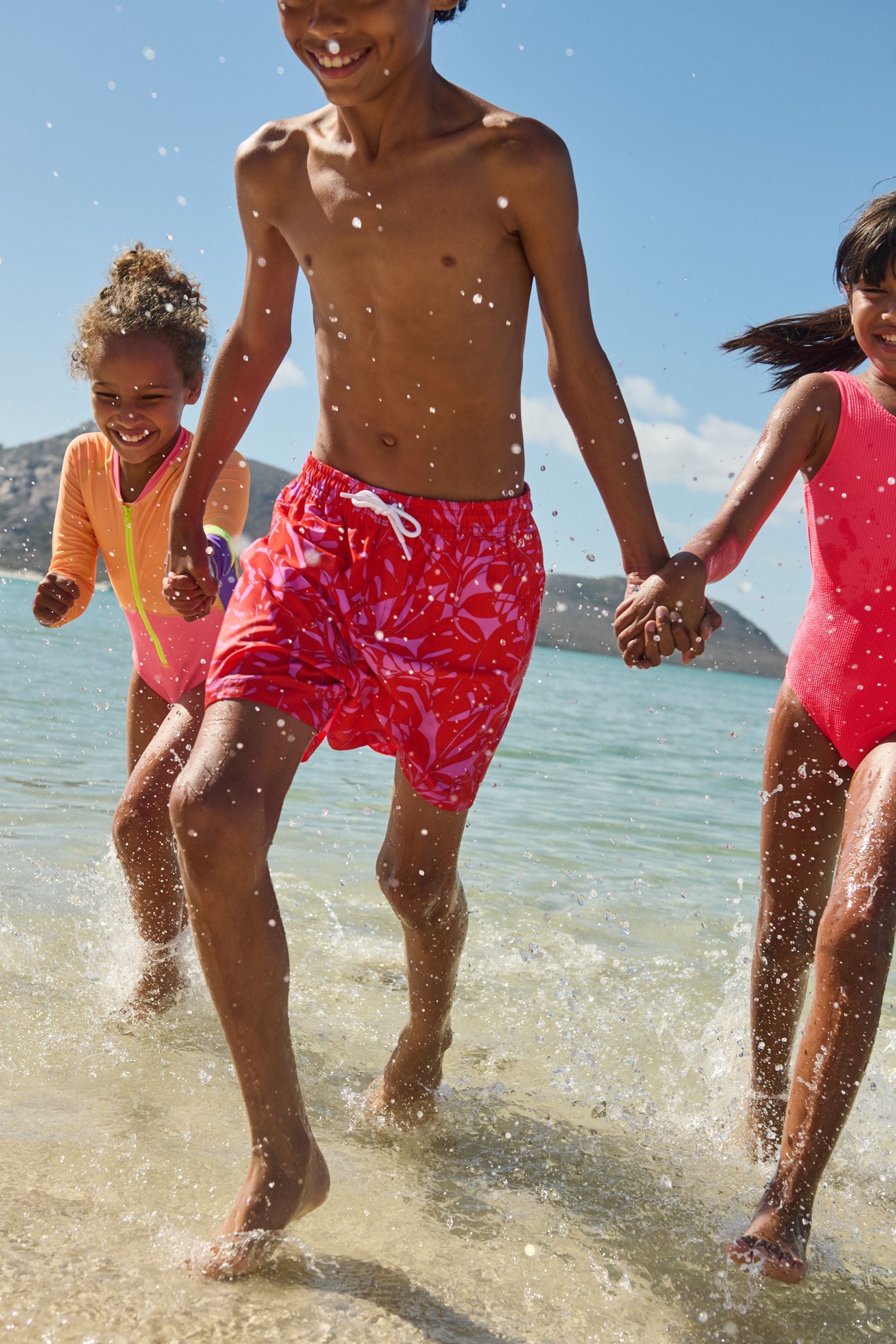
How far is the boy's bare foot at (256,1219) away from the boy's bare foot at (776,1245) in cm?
83

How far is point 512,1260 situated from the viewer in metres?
2.26

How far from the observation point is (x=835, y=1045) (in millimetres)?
2318

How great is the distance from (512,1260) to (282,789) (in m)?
0.96

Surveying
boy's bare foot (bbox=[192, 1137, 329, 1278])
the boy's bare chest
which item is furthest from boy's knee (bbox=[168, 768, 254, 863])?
the boy's bare chest

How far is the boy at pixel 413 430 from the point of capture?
2.42 meters

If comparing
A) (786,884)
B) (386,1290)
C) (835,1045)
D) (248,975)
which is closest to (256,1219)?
(386,1290)

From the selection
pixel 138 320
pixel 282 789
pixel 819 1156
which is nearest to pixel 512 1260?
pixel 819 1156

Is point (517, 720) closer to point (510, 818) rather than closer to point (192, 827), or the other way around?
point (510, 818)

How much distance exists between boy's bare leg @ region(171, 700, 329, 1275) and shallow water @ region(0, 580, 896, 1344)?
0.41ft

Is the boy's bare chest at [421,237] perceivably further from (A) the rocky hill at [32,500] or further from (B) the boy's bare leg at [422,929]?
(A) the rocky hill at [32,500]

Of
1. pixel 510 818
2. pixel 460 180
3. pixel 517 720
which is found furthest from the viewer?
pixel 517 720

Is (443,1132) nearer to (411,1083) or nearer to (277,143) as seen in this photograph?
(411,1083)

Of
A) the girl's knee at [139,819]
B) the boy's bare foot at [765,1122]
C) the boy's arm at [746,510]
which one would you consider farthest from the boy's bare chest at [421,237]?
the boy's bare foot at [765,1122]

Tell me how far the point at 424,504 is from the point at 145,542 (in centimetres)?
135
